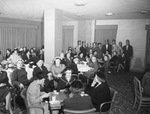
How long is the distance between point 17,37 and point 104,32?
230 inches

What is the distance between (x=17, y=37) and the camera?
11945mm

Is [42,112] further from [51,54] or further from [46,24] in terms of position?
[46,24]

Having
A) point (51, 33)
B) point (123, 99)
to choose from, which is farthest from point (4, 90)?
point (123, 99)

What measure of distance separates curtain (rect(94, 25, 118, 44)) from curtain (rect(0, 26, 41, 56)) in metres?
4.59

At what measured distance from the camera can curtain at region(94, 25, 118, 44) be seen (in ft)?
37.5

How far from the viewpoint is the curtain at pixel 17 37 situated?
11.1 m

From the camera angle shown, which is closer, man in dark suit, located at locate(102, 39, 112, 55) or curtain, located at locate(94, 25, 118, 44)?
man in dark suit, located at locate(102, 39, 112, 55)

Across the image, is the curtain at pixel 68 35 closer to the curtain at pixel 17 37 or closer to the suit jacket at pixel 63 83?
the curtain at pixel 17 37

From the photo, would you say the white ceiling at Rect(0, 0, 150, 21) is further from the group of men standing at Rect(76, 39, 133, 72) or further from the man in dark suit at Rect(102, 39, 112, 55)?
the man in dark suit at Rect(102, 39, 112, 55)

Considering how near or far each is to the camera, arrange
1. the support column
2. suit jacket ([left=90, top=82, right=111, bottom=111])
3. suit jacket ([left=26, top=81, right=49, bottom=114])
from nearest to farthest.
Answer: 1. suit jacket ([left=26, top=81, right=49, bottom=114])
2. suit jacket ([left=90, top=82, right=111, bottom=111])
3. the support column

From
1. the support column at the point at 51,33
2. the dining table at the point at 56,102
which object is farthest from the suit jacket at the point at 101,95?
the support column at the point at 51,33

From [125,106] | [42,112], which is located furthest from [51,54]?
[42,112]

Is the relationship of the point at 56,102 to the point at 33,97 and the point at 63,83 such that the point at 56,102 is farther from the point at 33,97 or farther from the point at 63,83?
the point at 63,83

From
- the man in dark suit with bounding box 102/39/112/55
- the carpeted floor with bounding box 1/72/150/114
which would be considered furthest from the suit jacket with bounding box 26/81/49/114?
the man in dark suit with bounding box 102/39/112/55
